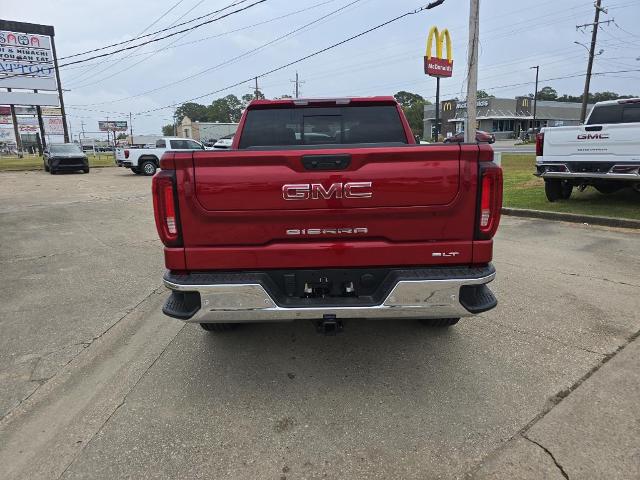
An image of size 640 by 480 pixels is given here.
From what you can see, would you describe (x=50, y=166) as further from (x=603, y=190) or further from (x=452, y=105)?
(x=452, y=105)

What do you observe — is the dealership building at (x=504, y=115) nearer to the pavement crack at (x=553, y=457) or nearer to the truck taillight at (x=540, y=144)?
the truck taillight at (x=540, y=144)

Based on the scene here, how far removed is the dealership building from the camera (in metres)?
66.2

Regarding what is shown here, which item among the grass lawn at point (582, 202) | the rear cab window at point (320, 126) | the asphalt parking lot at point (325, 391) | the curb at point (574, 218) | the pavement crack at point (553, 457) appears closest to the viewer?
the pavement crack at point (553, 457)

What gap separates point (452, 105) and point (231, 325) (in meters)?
74.1

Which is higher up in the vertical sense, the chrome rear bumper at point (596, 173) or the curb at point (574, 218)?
the chrome rear bumper at point (596, 173)

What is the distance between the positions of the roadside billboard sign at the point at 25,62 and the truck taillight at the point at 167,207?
4104cm

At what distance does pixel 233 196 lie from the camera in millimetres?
2738

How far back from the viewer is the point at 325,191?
272 centimetres

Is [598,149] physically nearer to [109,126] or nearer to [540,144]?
[540,144]

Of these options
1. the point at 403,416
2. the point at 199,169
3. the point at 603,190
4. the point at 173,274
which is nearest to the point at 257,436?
the point at 403,416

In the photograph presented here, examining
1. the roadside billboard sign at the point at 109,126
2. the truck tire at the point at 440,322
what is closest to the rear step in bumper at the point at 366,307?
the truck tire at the point at 440,322

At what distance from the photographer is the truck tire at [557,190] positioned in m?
9.60

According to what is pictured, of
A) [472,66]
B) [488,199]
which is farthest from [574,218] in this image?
[472,66]

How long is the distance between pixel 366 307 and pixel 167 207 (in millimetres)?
1365
